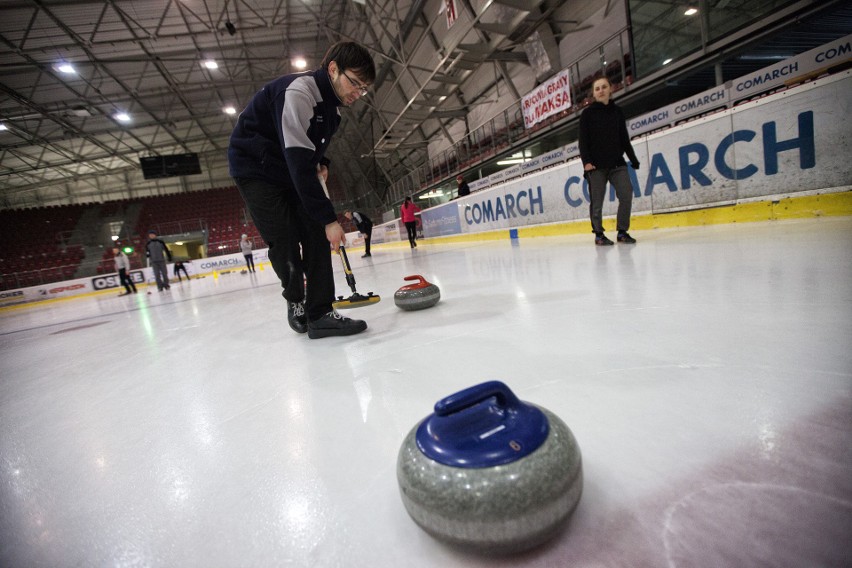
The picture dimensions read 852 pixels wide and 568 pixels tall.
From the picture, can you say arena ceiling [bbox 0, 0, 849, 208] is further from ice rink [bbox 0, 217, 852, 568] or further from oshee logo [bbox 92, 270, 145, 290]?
ice rink [bbox 0, 217, 852, 568]

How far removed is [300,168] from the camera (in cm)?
166

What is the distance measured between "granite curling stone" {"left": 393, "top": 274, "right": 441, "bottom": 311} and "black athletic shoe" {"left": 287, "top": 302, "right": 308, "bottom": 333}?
56 centimetres

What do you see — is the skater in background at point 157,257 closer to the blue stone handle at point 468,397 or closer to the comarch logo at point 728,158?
the comarch logo at point 728,158

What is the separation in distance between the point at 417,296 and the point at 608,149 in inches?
116

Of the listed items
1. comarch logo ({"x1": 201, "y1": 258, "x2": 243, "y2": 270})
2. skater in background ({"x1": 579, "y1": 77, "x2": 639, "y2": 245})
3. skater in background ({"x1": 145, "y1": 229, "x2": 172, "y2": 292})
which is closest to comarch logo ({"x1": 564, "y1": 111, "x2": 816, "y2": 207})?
skater in background ({"x1": 579, "y1": 77, "x2": 639, "y2": 245})

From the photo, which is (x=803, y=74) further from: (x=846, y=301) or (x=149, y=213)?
(x=149, y=213)

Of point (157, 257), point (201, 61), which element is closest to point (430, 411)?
point (157, 257)

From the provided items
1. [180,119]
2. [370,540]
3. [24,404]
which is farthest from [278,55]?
[370,540]

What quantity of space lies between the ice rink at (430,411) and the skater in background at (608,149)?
2.07 meters

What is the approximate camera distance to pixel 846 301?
128 cm

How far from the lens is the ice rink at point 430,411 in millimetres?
545

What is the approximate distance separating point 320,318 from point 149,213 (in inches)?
1356

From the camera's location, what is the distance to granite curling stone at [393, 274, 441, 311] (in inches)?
87.0

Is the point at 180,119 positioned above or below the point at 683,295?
above
